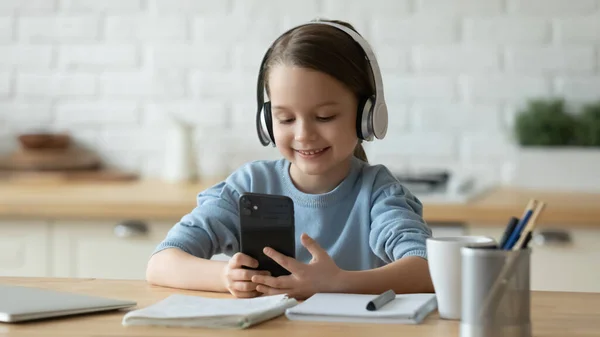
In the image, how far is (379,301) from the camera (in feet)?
4.75

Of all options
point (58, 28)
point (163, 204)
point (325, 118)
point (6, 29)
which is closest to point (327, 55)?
point (325, 118)

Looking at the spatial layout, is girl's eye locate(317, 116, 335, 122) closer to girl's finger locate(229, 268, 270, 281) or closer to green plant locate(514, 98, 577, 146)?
girl's finger locate(229, 268, 270, 281)

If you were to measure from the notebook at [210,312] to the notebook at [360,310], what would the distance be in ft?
0.13

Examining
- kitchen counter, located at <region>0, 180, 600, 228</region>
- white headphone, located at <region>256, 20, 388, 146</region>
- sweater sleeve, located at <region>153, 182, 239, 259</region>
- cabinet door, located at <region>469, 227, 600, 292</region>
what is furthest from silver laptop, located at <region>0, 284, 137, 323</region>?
cabinet door, located at <region>469, 227, 600, 292</region>

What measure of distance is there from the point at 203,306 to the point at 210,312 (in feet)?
0.21

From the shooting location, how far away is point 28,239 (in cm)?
307

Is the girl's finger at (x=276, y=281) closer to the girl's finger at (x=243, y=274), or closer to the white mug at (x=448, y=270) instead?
the girl's finger at (x=243, y=274)

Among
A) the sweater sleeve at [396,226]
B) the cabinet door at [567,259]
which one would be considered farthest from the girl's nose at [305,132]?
the cabinet door at [567,259]

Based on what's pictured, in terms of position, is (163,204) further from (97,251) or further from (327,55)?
(327,55)

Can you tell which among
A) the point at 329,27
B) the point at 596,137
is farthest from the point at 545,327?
the point at 596,137

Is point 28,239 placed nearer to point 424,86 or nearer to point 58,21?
point 58,21

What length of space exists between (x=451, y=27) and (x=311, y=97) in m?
1.72

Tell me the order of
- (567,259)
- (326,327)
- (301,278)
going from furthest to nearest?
(567,259)
(301,278)
(326,327)

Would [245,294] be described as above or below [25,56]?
below
